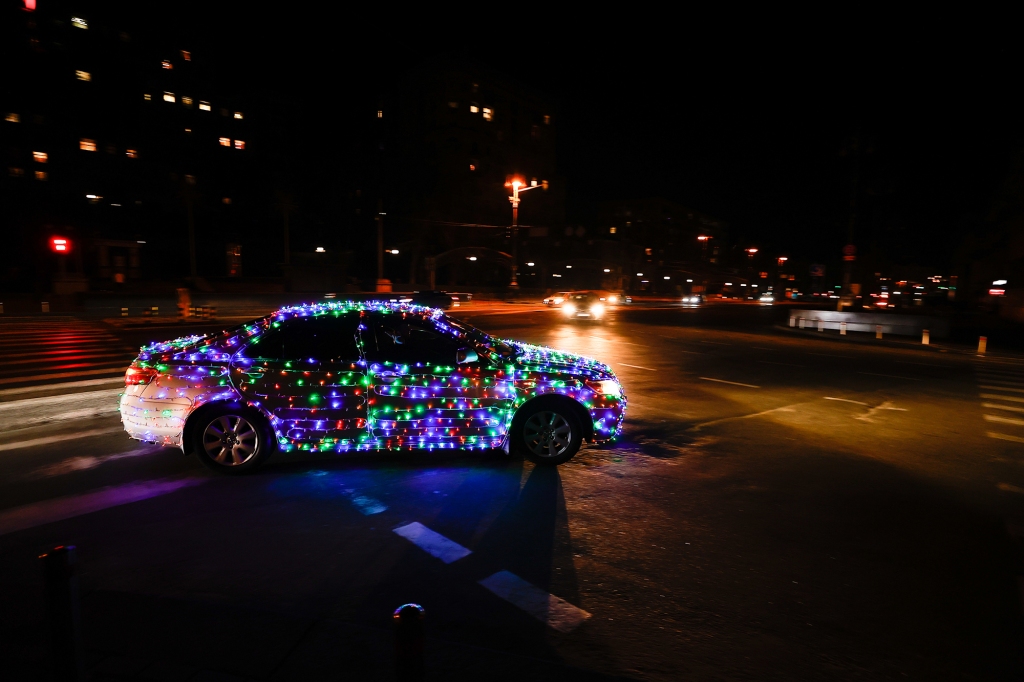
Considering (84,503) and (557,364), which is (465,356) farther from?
(84,503)

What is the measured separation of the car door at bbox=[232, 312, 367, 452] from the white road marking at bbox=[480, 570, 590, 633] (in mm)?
2458

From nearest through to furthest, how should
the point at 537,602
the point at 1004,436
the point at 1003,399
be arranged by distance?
the point at 537,602
the point at 1004,436
the point at 1003,399

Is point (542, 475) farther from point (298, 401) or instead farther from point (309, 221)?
point (309, 221)

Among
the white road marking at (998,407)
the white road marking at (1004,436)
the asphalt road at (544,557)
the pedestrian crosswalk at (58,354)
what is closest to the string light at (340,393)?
the asphalt road at (544,557)

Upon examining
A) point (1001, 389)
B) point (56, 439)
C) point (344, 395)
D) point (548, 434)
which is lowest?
point (56, 439)

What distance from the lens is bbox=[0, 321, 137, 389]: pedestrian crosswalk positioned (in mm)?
10352

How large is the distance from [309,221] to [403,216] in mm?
13730

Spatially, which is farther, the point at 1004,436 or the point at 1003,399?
the point at 1003,399

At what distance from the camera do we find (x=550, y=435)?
5.91 meters

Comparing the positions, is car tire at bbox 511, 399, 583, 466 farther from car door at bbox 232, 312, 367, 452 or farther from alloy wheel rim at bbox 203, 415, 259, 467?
alloy wheel rim at bbox 203, 415, 259, 467

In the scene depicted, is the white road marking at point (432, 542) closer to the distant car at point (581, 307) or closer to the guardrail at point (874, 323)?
the guardrail at point (874, 323)

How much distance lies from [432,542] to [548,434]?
207 cm

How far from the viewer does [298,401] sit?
5.48 m

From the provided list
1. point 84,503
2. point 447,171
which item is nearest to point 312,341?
point 84,503
